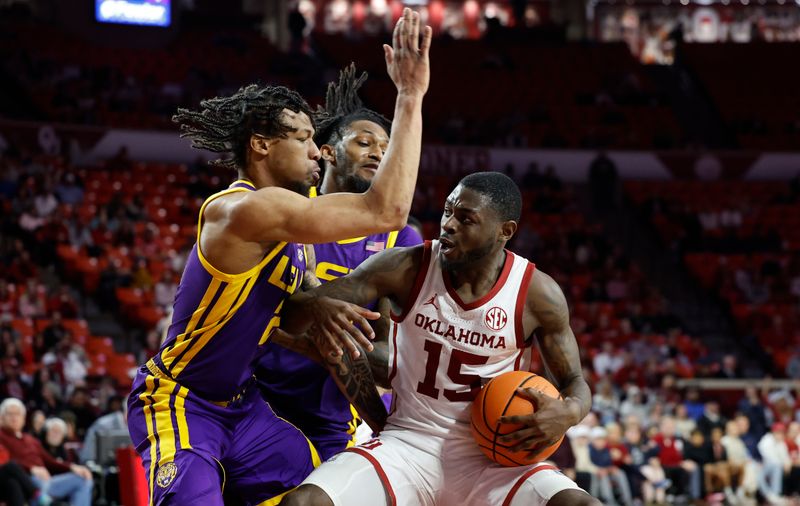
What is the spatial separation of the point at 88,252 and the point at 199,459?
12322 mm

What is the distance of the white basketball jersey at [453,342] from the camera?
4570 millimetres

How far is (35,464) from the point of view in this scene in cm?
973

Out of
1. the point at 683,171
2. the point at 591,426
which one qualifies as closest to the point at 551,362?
the point at 591,426

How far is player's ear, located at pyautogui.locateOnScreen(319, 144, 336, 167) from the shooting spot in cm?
547

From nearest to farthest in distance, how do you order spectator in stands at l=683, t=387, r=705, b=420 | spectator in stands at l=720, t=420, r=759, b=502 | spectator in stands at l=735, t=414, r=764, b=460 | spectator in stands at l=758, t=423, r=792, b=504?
spectator in stands at l=720, t=420, r=759, b=502 < spectator in stands at l=758, t=423, r=792, b=504 < spectator in stands at l=735, t=414, r=764, b=460 < spectator in stands at l=683, t=387, r=705, b=420

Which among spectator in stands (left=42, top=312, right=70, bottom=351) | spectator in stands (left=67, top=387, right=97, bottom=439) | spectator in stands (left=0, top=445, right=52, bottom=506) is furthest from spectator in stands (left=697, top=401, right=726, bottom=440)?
spectator in stands (left=0, top=445, right=52, bottom=506)

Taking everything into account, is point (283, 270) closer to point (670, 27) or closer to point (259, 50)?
point (259, 50)

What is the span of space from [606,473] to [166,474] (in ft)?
30.6

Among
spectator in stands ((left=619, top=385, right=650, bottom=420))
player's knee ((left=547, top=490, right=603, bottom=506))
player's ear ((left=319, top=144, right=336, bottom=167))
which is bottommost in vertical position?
spectator in stands ((left=619, top=385, right=650, bottom=420))

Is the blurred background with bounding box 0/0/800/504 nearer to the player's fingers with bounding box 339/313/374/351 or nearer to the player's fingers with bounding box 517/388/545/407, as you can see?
the player's fingers with bounding box 339/313/374/351

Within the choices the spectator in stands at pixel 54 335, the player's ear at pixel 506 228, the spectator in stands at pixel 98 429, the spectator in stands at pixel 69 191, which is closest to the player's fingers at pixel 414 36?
the player's ear at pixel 506 228

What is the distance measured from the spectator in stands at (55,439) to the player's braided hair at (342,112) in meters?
5.61

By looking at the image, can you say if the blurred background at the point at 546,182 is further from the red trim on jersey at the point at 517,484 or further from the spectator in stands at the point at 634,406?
the red trim on jersey at the point at 517,484

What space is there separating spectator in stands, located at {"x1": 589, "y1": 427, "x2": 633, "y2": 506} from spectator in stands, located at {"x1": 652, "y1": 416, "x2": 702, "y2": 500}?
81cm
